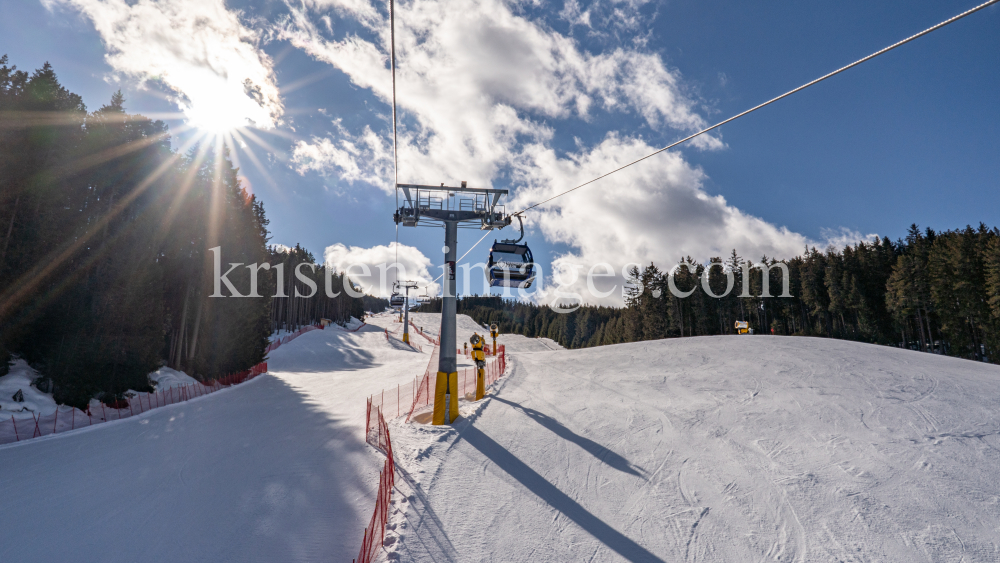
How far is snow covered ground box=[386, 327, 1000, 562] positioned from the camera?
19.9 feet

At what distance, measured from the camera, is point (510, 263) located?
48.5 feet

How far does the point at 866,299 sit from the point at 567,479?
6177 cm

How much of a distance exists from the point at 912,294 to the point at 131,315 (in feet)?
215

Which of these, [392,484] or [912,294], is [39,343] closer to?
[392,484]

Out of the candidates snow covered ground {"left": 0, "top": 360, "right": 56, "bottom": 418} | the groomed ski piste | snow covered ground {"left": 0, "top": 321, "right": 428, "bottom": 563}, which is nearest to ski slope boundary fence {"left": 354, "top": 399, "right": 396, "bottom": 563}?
the groomed ski piste

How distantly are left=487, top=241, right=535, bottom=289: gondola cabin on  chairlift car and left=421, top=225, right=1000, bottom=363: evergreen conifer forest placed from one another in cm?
4215

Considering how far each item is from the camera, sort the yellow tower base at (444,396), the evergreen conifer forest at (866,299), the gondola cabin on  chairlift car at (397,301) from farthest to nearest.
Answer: the gondola cabin on  chairlift car at (397,301) < the evergreen conifer forest at (866,299) < the yellow tower base at (444,396)

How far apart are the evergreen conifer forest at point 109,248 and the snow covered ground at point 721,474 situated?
15438 mm

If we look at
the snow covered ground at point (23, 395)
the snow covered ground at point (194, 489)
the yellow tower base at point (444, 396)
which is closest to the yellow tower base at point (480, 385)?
the yellow tower base at point (444, 396)

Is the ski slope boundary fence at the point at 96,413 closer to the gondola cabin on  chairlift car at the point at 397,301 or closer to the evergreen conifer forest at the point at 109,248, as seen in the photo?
the evergreen conifer forest at the point at 109,248

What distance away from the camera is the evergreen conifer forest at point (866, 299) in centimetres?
3694

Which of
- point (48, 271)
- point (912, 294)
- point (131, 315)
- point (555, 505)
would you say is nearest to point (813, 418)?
point (555, 505)

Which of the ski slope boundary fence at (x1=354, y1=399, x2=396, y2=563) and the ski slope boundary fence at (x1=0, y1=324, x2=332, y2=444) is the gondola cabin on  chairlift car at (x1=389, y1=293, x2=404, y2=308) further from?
the ski slope boundary fence at (x1=354, y1=399, x2=396, y2=563)

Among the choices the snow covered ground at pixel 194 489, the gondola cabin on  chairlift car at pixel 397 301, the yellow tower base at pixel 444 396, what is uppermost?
the gondola cabin on  chairlift car at pixel 397 301
